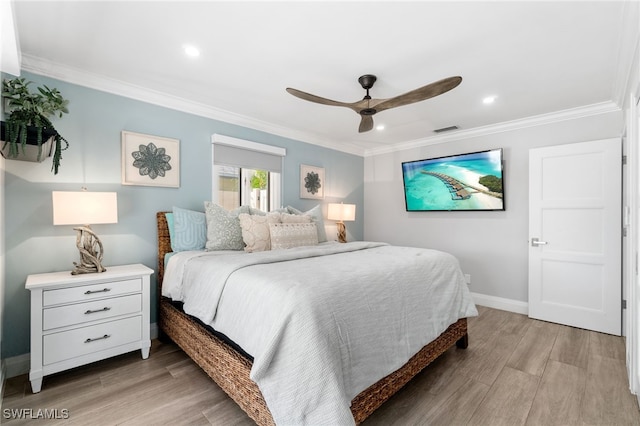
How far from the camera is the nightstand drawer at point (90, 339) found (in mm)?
2002

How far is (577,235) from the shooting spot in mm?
3176

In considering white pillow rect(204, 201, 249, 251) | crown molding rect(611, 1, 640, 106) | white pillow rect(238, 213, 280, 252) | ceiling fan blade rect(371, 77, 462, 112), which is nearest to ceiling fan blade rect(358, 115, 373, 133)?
ceiling fan blade rect(371, 77, 462, 112)

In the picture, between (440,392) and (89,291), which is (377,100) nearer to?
(440,392)

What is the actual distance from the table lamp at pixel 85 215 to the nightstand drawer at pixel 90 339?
440mm

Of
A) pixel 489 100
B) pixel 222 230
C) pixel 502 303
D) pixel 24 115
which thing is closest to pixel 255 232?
pixel 222 230

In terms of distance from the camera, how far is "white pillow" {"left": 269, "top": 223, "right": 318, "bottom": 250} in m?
2.84

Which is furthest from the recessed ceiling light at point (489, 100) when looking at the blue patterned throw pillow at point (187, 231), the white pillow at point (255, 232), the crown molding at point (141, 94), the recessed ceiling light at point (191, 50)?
the blue patterned throw pillow at point (187, 231)

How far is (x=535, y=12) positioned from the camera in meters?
1.74

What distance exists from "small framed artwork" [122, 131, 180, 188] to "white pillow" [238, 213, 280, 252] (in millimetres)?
864

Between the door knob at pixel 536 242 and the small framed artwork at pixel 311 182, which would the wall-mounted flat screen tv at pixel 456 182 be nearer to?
the door knob at pixel 536 242

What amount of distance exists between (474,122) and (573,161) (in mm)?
1115

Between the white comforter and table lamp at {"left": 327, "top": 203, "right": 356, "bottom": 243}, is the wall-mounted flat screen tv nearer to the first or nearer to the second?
table lamp at {"left": 327, "top": 203, "right": 356, "bottom": 243}

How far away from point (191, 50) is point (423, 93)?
173cm

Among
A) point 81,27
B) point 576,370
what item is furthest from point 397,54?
point 576,370
